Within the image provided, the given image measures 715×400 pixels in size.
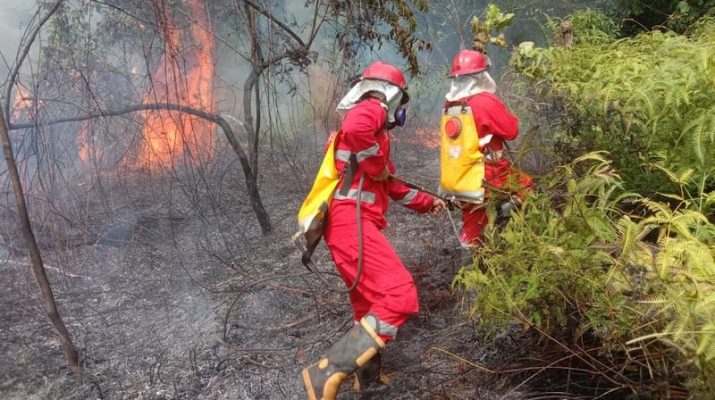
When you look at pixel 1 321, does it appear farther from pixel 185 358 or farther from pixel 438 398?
pixel 438 398

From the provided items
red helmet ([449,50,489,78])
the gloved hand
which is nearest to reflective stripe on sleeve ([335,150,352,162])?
the gloved hand

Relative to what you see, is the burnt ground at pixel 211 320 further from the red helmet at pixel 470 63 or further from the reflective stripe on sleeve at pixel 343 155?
the red helmet at pixel 470 63

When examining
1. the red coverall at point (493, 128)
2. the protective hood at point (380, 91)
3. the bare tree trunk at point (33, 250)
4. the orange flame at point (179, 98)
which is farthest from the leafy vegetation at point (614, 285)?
the bare tree trunk at point (33, 250)

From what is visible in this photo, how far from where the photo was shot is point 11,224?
546 centimetres

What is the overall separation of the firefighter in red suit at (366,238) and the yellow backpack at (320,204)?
40 mm

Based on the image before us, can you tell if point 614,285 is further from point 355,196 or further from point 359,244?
point 355,196

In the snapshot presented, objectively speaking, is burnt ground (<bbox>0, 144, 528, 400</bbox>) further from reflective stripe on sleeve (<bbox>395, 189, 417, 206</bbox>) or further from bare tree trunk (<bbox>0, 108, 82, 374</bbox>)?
reflective stripe on sleeve (<bbox>395, 189, 417, 206</bbox>)

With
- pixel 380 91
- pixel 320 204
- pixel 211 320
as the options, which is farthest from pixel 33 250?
pixel 380 91

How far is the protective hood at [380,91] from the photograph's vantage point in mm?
3361

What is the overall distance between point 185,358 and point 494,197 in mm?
2350

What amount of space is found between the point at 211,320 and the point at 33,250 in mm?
1395

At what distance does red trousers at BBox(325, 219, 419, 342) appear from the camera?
9.82 feet

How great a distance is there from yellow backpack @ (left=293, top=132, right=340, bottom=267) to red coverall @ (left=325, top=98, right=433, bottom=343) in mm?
40

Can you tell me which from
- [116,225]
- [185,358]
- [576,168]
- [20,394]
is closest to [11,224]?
[116,225]
